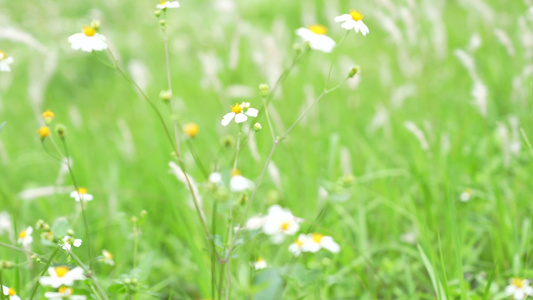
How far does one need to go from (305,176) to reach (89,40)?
3.56 ft

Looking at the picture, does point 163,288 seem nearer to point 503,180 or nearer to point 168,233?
point 168,233

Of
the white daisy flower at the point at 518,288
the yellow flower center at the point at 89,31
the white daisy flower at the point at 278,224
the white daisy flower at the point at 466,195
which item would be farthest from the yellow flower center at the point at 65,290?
the white daisy flower at the point at 466,195

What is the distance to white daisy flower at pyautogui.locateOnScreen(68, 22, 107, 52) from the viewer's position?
0.70 metres

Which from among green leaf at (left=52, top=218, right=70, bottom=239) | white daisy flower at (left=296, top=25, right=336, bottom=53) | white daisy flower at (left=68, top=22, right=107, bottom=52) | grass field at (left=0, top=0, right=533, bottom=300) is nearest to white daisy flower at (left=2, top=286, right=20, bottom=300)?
grass field at (left=0, top=0, right=533, bottom=300)

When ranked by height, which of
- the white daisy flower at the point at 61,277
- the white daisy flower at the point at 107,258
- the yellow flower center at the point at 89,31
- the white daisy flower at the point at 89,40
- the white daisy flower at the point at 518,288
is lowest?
the white daisy flower at the point at 518,288

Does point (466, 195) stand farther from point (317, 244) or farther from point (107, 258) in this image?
point (107, 258)

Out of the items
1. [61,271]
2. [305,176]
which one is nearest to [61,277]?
[61,271]

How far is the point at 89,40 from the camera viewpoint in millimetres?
731

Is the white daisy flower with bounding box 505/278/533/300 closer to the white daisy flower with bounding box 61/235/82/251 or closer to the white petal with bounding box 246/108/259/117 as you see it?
the white petal with bounding box 246/108/259/117

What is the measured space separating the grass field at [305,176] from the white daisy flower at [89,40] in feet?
0.24

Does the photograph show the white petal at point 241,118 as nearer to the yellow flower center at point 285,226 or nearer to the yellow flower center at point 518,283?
the yellow flower center at point 285,226

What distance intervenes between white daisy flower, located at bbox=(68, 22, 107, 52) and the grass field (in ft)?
0.24

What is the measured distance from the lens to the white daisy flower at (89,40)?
70 cm

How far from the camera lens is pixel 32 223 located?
1.67 meters
